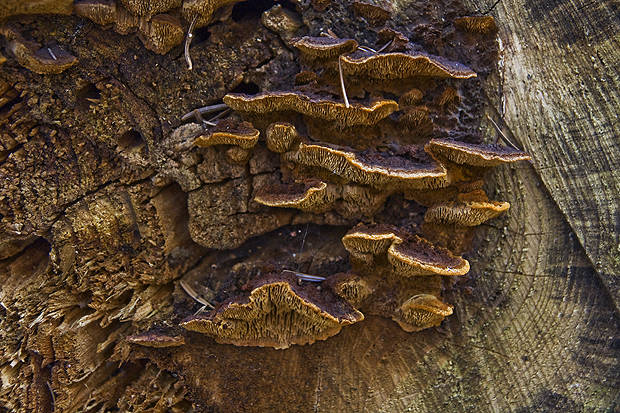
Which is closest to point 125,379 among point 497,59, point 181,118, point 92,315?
point 92,315

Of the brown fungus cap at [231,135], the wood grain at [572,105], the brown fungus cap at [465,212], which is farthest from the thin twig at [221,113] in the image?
the wood grain at [572,105]

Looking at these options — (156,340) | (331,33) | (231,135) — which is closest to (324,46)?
(331,33)

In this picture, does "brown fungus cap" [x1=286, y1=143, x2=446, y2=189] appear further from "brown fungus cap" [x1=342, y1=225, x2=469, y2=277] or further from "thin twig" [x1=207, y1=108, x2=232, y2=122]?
"thin twig" [x1=207, y1=108, x2=232, y2=122]

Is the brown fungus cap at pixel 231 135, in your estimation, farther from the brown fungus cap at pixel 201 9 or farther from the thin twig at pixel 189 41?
the brown fungus cap at pixel 201 9

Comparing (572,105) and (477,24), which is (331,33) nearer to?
(477,24)

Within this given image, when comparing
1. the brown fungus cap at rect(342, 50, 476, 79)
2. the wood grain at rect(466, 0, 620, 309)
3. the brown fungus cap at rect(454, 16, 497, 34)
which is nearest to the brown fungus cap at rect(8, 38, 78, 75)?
the brown fungus cap at rect(342, 50, 476, 79)
